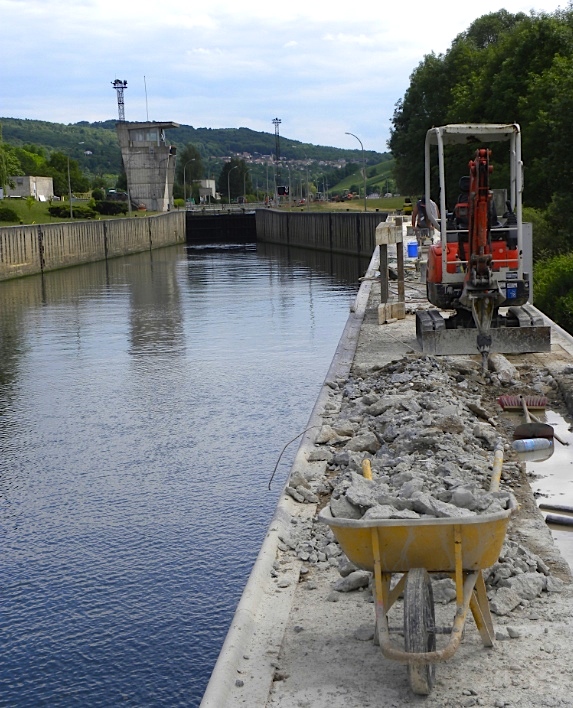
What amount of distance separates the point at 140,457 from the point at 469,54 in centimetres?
5928

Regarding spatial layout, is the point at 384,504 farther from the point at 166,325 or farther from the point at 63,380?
the point at 166,325

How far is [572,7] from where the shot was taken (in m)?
52.0

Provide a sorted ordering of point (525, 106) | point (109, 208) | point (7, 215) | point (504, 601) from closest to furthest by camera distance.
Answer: point (504, 601), point (525, 106), point (7, 215), point (109, 208)

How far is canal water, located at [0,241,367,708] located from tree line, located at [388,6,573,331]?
7696mm

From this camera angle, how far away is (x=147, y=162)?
12112 centimetres

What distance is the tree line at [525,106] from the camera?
33.3 meters

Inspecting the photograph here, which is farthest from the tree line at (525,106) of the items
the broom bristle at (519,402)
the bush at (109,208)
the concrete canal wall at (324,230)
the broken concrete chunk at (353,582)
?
the bush at (109,208)

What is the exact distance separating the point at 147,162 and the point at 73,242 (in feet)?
178

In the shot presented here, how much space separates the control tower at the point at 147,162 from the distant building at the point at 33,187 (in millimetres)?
9874

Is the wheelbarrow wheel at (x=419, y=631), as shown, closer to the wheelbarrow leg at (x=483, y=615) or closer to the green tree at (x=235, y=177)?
the wheelbarrow leg at (x=483, y=615)

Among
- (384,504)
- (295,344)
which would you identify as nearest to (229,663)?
(384,504)

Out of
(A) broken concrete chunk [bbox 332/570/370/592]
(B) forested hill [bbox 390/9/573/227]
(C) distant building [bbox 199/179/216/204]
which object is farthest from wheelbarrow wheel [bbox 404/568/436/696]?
(C) distant building [bbox 199/179/216/204]

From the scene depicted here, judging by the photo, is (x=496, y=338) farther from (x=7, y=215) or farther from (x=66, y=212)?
(x=66, y=212)

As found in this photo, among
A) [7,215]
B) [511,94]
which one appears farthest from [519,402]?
[7,215]
